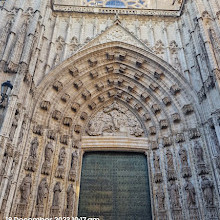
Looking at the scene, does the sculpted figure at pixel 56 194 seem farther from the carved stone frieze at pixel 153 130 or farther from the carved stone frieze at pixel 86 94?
the carved stone frieze at pixel 153 130

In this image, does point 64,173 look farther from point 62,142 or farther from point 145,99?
point 145,99

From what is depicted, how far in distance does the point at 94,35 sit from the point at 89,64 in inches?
60.5

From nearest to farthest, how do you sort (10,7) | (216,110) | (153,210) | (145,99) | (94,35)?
(216,110)
(153,210)
(10,7)
(145,99)
(94,35)

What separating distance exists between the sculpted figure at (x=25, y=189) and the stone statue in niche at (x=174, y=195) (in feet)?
14.1

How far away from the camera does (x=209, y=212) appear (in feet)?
20.3

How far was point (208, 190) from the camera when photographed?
642cm

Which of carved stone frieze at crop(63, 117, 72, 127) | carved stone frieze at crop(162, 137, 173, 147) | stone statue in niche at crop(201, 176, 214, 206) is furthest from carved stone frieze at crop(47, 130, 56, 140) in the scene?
stone statue in niche at crop(201, 176, 214, 206)

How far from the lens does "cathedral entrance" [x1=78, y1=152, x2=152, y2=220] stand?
736cm

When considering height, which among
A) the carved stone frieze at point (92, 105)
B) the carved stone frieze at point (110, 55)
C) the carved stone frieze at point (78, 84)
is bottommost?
the carved stone frieze at point (92, 105)

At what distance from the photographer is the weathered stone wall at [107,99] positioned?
646 centimetres

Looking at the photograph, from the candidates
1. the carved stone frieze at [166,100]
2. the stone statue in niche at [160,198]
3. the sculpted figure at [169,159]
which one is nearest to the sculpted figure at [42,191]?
the stone statue in niche at [160,198]

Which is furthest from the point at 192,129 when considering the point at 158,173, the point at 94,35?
the point at 94,35

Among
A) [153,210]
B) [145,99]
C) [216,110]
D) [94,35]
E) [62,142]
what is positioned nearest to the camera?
[216,110]

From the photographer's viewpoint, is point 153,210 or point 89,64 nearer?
point 153,210
